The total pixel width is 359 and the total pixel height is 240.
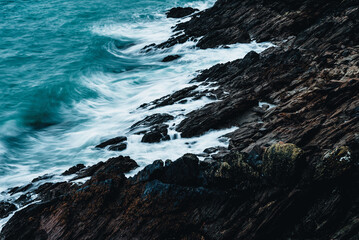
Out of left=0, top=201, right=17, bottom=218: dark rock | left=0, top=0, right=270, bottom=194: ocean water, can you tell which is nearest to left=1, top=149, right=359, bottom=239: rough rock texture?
left=0, top=201, right=17, bottom=218: dark rock

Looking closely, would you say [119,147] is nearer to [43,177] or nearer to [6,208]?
[43,177]

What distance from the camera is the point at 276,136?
367 inches

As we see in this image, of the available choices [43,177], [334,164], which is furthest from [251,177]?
[43,177]

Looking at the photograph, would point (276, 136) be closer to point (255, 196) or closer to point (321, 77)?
point (255, 196)

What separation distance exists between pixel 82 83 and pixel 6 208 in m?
16.5

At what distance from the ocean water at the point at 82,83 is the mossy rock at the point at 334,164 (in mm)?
5163

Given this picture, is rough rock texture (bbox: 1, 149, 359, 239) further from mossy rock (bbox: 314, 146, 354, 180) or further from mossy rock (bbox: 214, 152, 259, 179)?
mossy rock (bbox: 314, 146, 354, 180)

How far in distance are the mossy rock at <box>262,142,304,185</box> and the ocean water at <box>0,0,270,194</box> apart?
430 cm

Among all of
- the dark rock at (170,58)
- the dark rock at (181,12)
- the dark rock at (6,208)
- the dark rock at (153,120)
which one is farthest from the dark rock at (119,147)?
the dark rock at (181,12)

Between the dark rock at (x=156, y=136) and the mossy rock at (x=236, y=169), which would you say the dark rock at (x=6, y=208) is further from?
Result: the mossy rock at (x=236, y=169)

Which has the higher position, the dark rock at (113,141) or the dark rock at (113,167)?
→ the dark rock at (113,141)

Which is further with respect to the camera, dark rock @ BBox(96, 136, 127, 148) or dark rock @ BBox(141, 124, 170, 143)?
dark rock @ BBox(96, 136, 127, 148)

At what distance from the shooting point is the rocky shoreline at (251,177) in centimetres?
611

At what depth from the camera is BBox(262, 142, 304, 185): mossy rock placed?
21.1ft
